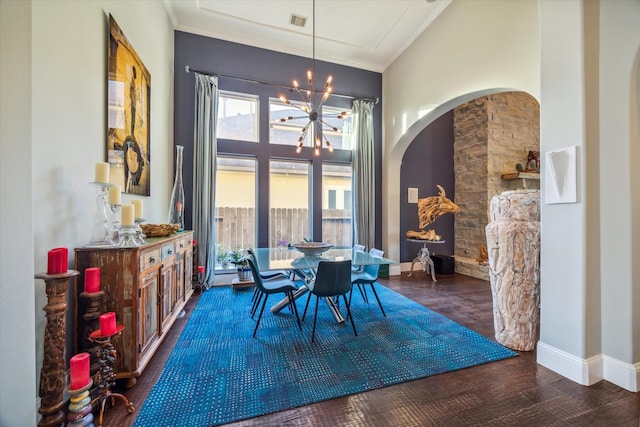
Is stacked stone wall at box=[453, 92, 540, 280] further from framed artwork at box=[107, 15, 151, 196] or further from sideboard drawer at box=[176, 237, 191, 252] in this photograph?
framed artwork at box=[107, 15, 151, 196]

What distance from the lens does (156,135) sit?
3336 millimetres

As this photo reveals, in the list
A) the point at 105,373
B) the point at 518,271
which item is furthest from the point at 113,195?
the point at 518,271

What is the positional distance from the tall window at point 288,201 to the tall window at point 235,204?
0.34m

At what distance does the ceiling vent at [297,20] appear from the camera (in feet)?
12.4

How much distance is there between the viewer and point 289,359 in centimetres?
213

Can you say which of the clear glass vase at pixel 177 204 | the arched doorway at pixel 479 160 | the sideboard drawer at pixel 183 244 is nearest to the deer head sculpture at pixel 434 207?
the arched doorway at pixel 479 160

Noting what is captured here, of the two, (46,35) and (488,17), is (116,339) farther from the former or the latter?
(488,17)

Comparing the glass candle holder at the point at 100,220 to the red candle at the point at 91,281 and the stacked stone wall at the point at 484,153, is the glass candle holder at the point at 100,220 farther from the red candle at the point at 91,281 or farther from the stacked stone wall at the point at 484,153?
the stacked stone wall at the point at 484,153

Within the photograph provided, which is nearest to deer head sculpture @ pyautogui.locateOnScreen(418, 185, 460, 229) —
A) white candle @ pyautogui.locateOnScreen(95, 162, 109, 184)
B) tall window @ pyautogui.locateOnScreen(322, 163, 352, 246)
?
tall window @ pyautogui.locateOnScreen(322, 163, 352, 246)

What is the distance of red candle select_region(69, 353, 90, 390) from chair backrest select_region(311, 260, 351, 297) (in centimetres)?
162

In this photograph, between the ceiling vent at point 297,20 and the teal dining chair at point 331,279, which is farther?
the ceiling vent at point 297,20

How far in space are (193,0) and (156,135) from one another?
198 cm

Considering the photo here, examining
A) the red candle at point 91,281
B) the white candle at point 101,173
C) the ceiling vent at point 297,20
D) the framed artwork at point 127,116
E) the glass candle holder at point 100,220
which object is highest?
the ceiling vent at point 297,20

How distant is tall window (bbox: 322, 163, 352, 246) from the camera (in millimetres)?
4984
